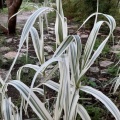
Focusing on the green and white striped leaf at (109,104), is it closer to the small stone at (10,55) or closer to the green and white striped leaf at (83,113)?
the green and white striped leaf at (83,113)

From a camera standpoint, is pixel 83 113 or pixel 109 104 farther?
pixel 83 113

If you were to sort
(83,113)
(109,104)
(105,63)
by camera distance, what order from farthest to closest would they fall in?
(105,63) → (83,113) → (109,104)

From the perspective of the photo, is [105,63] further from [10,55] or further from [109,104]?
[109,104]

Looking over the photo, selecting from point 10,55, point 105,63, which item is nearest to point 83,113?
point 105,63

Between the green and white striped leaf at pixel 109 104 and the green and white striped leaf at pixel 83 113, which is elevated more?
the green and white striped leaf at pixel 109 104

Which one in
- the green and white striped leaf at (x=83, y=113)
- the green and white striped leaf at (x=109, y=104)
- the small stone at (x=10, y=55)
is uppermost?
the green and white striped leaf at (x=109, y=104)

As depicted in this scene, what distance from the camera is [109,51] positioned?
11.5 feet

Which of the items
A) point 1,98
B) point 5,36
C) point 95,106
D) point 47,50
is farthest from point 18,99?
point 5,36

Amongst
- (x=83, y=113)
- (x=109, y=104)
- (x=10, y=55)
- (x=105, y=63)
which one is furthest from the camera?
(x=10, y=55)

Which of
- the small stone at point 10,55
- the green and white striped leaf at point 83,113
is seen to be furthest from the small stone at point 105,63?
the green and white striped leaf at point 83,113

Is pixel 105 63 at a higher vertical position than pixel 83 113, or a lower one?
lower

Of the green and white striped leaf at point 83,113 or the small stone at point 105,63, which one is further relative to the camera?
the small stone at point 105,63

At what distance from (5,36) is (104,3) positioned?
4.78ft

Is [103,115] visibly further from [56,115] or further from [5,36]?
[5,36]
